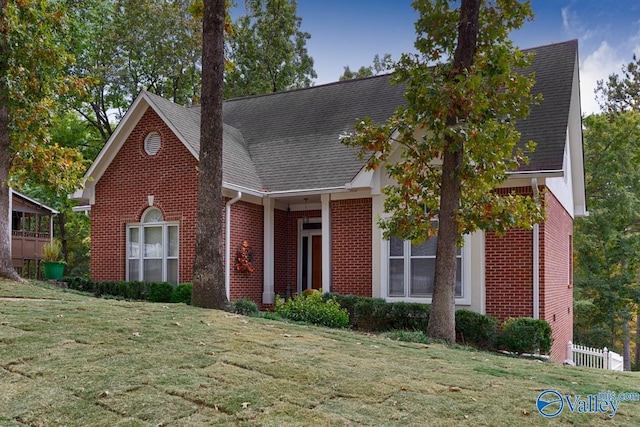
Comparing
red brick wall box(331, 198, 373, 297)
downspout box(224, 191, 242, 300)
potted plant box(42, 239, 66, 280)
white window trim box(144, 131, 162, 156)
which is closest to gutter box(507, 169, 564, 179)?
red brick wall box(331, 198, 373, 297)

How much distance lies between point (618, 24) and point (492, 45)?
16.9 m

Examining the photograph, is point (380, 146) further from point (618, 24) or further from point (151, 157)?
point (618, 24)

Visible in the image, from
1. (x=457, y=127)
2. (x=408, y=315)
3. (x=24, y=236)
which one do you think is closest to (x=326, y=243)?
(x=408, y=315)

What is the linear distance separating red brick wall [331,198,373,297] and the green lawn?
6.04 meters

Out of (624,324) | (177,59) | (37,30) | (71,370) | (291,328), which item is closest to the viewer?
(71,370)

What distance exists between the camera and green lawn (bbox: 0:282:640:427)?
470cm

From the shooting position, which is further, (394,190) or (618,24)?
(618,24)

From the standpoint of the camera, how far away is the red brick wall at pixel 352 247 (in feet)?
46.8

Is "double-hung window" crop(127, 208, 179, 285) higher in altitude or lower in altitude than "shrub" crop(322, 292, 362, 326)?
higher

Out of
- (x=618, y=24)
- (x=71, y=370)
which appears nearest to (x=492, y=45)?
(x=71, y=370)

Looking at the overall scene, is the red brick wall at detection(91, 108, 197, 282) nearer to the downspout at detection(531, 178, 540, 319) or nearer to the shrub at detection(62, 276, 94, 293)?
the shrub at detection(62, 276, 94, 293)

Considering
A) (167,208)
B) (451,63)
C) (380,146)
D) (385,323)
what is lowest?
(385,323)

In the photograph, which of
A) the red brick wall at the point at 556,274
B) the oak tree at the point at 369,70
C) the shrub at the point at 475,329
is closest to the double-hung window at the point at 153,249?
the shrub at the point at 475,329

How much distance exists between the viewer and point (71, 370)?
5.60 meters
